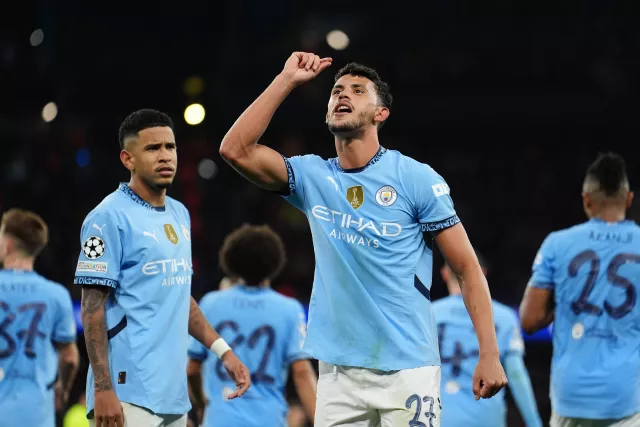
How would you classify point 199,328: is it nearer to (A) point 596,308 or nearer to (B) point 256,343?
(B) point 256,343

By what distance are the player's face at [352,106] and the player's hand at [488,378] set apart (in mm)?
1269

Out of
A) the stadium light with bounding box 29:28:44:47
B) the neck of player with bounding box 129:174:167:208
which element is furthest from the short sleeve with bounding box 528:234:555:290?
the stadium light with bounding box 29:28:44:47

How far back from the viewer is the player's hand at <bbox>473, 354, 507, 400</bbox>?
4281mm

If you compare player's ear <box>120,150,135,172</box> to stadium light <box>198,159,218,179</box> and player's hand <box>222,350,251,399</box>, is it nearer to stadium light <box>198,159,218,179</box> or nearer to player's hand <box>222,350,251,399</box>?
player's hand <box>222,350,251,399</box>

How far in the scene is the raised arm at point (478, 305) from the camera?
4.31 metres

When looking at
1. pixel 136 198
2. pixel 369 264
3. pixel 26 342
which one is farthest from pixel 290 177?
pixel 26 342

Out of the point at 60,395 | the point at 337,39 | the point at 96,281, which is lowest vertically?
the point at 60,395

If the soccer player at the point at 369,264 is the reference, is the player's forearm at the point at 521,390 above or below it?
below

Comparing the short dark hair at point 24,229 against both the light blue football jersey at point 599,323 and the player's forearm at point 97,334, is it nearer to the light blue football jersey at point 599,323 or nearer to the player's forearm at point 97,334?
the player's forearm at point 97,334

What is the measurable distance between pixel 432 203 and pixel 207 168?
48.9 ft

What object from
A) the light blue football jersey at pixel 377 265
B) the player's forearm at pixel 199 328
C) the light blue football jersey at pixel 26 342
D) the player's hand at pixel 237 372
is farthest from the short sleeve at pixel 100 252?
the light blue football jersey at pixel 26 342

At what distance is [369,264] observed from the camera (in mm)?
4613

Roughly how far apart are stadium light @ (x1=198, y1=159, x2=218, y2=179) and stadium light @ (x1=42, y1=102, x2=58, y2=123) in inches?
120

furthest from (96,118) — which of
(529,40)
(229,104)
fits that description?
(529,40)
